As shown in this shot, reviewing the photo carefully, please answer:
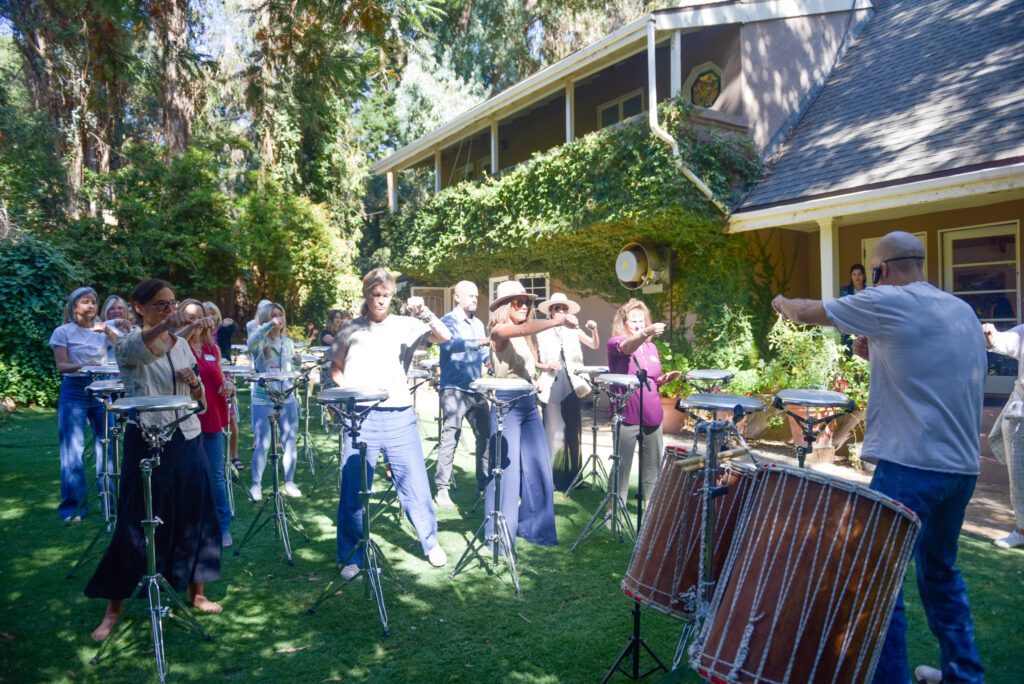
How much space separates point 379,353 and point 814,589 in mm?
3145

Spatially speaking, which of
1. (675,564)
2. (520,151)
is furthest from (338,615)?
(520,151)

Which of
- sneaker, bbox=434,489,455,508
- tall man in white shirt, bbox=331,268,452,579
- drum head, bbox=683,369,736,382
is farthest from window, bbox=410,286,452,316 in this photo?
drum head, bbox=683,369,736,382

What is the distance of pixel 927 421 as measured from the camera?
116 inches

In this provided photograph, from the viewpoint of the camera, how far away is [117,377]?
585 cm

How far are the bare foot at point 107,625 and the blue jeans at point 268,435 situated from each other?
2574 mm

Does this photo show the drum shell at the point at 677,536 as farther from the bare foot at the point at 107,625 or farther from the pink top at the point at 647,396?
the bare foot at the point at 107,625

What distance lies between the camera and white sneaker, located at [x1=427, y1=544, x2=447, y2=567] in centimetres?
496

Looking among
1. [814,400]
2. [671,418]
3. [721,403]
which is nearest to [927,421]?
[814,400]

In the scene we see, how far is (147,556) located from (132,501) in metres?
0.33

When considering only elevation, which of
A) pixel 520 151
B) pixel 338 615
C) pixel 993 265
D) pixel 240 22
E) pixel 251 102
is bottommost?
pixel 338 615

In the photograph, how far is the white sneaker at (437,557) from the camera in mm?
4961

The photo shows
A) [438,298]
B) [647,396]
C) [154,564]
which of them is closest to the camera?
[154,564]

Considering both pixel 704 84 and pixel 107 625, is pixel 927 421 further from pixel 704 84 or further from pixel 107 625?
pixel 704 84

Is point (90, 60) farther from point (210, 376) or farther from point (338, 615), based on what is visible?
point (338, 615)
